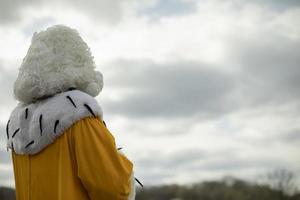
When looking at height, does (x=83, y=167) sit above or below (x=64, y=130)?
below

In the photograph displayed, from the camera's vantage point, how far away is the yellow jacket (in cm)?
275

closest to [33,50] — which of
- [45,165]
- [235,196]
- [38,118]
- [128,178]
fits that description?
[38,118]

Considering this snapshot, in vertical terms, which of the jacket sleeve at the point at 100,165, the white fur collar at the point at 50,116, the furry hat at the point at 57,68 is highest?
the furry hat at the point at 57,68

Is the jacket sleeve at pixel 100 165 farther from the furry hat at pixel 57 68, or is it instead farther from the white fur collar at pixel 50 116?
the furry hat at pixel 57 68

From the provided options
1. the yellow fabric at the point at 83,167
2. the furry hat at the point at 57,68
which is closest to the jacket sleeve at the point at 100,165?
the yellow fabric at the point at 83,167

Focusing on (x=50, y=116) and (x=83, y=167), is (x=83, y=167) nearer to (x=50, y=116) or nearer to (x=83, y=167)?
(x=83, y=167)

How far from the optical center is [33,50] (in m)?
3.02

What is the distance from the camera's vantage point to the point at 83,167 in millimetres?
2754

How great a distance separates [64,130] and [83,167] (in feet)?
0.68

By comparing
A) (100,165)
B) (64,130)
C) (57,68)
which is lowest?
(100,165)

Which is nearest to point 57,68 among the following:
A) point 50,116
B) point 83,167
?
point 50,116

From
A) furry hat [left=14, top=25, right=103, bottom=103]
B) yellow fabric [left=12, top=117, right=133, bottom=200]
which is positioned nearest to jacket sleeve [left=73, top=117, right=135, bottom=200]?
yellow fabric [left=12, top=117, right=133, bottom=200]

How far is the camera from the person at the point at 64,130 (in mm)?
2760

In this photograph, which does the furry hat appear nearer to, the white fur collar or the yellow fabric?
the white fur collar
